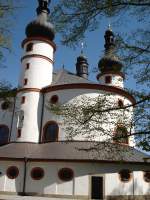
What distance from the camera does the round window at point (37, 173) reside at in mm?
22609

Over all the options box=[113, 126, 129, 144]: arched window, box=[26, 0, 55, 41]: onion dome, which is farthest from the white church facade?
box=[113, 126, 129, 144]: arched window

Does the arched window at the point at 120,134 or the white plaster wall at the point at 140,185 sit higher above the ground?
the arched window at the point at 120,134

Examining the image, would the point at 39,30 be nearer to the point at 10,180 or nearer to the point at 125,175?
the point at 10,180

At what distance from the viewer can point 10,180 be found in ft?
74.8

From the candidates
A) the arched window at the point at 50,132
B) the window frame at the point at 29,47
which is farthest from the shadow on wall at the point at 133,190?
the window frame at the point at 29,47

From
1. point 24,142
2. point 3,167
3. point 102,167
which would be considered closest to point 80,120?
point 102,167

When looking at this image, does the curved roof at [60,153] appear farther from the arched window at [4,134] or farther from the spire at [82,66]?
the spire at [82,66]

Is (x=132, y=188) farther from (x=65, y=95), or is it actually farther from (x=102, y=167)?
(x=65, y=95)

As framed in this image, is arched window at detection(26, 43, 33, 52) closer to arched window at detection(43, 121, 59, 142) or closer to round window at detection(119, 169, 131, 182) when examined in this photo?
arched window at detection(43, 121, 59, 142)

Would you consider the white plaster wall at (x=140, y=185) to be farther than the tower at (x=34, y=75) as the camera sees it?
No

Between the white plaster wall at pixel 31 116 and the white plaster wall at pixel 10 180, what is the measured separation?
323 centimetres

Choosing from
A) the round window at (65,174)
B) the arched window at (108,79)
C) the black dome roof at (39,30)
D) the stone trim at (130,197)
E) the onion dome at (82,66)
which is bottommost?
the stone trim at (130,197)

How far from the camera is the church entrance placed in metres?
22.0

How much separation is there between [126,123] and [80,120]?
1584 mm
